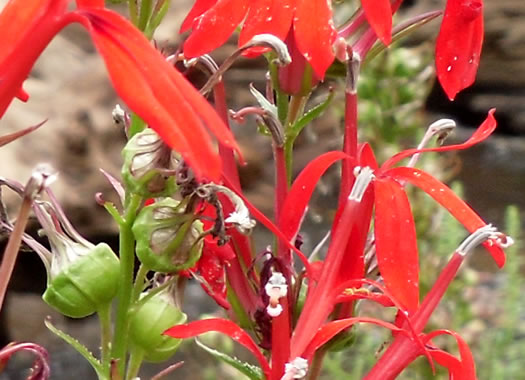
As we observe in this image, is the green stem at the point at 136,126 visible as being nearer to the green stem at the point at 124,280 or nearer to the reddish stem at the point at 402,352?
→ the green stem at the point at 124,280

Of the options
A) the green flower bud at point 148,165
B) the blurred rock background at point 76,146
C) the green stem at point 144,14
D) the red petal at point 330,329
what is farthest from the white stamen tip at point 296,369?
the blurred rock background at point 76,146

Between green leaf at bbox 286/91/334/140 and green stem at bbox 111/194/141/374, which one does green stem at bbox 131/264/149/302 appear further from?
green leaf at bbox 286/91/334/140

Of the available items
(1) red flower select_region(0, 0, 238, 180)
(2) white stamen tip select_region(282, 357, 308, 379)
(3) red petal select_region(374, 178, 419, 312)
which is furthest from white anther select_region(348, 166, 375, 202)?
(1) red flower select_region(0, 0, 238, 180)

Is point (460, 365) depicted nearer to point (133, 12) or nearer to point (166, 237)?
point (166, 237)

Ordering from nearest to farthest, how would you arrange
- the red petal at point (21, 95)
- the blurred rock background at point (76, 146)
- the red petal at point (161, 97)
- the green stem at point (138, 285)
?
the red petal at point (161, 97), the red petal at point (21, 95), the green stem at point (138, 285), the blurred rock background at point (76, 146)

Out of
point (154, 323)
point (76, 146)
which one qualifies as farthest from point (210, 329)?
point (76, 146)

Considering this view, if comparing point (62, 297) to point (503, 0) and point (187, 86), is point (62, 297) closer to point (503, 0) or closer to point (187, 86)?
point (187, 86)
